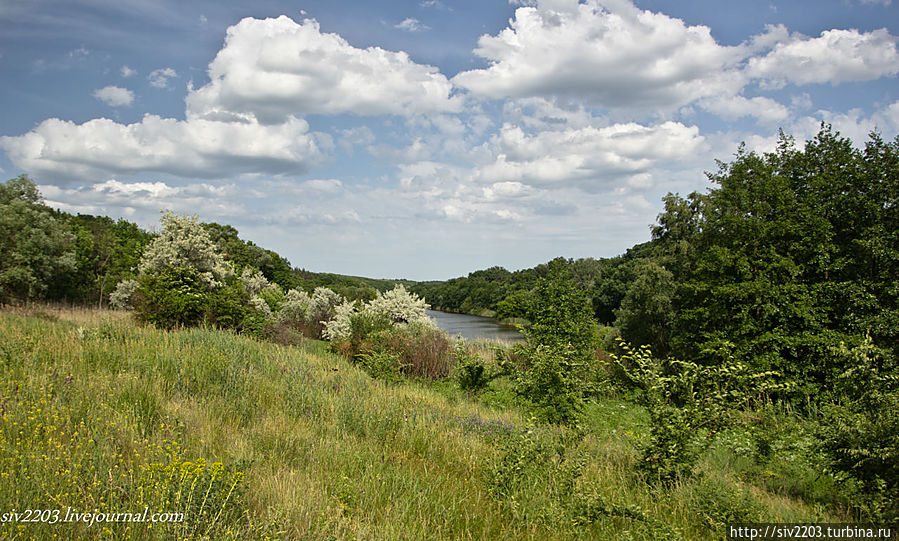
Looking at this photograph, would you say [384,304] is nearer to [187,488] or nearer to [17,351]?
[17,351]

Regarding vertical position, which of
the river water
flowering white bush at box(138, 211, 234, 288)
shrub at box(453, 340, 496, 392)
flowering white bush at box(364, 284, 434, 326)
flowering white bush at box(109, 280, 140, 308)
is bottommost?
the river water

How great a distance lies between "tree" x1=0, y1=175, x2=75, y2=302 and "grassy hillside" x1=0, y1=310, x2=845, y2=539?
34537mm

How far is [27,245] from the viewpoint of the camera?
108ft

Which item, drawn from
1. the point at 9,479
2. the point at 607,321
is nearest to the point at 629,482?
the point at 9,479

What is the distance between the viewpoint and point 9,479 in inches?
113

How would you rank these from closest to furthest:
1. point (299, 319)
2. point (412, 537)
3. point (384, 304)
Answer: point (412, 537)
point (384, 304)
point (299, 319)

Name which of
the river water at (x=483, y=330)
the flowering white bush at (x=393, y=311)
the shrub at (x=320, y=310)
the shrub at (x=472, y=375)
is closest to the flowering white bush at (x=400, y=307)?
the flowering white bush at (x=393, y=311)

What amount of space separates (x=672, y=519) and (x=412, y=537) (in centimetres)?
234

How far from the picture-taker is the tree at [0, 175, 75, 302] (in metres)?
32.1

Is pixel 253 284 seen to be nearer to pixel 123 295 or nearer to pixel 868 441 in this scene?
pixel 123 295

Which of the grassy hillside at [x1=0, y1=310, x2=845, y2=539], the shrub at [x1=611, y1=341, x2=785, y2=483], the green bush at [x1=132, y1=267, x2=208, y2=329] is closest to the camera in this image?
the grassy hillside at [x1=0, y1=310, x2=845, y2=539]

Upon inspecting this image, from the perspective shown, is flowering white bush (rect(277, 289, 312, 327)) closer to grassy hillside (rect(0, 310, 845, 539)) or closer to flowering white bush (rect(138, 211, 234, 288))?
flowering white bush (rect(138, 211, 234, 288))

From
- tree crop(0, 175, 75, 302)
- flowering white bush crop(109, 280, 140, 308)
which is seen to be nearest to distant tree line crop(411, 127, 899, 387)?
flowering white bush crop(109, 280, 140, 308)

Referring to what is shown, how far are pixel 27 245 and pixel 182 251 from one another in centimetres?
2383
